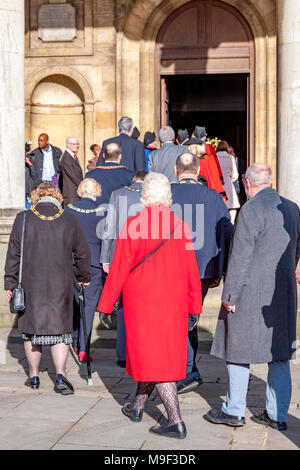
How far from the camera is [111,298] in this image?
603 cm

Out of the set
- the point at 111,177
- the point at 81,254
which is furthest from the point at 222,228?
the point at 111,177

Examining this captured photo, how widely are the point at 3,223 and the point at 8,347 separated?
2037 millimetres

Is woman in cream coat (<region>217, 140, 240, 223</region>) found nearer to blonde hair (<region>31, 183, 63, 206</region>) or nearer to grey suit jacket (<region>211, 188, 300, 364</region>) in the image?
blonde hair (<region>31, 183, 63, 206</region>)

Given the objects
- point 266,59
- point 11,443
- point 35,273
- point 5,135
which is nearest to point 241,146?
point 266,59

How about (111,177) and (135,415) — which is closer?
(135,415)

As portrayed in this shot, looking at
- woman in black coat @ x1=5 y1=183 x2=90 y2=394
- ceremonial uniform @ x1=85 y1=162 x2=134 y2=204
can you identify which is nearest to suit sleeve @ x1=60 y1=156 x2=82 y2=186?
ceremonial uniform @ x1=85 y1=162 x2=134 y2=204

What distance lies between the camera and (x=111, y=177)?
30.5 feet

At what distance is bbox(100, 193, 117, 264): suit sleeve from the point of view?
27.3 ft

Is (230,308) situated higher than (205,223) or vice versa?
(205,223)

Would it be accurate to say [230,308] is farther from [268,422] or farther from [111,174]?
[111,174]

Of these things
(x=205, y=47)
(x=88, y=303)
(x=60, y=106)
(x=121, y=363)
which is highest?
(x=205, y=47)

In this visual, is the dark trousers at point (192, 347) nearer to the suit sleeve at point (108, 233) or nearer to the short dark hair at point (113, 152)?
the suit sleeve at point (108, 233)

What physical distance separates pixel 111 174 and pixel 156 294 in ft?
11.7

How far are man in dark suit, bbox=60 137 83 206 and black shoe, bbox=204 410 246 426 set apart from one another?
7.69 m
